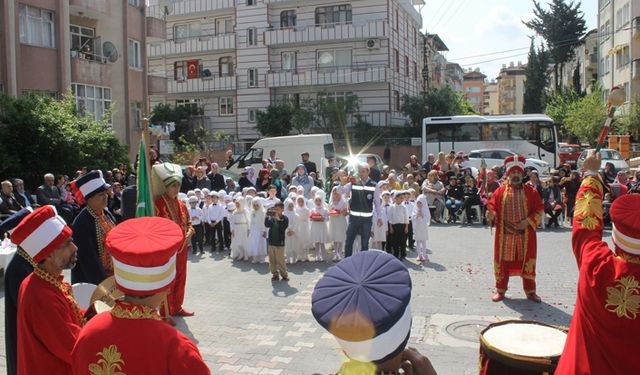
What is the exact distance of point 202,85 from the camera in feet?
143

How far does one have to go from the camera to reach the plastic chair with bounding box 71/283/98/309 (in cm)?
389

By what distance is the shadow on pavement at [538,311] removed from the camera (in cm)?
777

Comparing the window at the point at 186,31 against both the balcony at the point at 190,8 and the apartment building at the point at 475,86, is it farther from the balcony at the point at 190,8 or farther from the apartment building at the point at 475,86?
the apartment building at the point at 475,86

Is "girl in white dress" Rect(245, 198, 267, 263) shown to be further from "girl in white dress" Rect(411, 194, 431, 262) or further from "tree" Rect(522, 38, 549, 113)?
"tree" Rect(522, 38, 549, 113)

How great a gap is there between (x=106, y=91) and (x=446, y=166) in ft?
52.9

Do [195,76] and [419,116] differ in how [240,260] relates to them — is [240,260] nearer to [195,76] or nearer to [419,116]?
[419,116]

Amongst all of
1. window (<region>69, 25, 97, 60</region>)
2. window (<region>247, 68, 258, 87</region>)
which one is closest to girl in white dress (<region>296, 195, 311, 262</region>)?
window (<region>69, 25, 97, 60</region>)

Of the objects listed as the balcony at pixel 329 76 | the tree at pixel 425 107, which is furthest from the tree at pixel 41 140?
the tree at pixel 425 107

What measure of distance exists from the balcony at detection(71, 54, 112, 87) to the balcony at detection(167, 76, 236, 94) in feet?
54.9

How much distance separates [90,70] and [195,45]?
19205 millimetres

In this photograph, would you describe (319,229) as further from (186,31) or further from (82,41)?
(186,31)

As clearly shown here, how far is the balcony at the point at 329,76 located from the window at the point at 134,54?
44.7ft

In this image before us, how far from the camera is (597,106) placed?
41.3 meters

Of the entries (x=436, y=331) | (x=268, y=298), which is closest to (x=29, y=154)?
(x=268, y=298)
